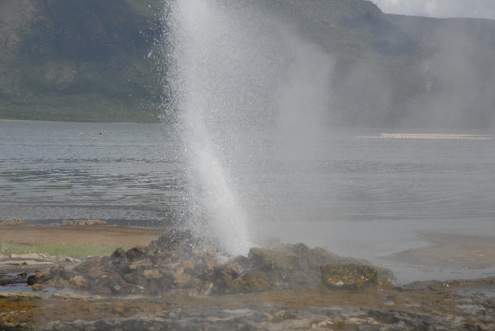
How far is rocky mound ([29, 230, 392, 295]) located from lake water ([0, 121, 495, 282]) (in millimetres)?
5480

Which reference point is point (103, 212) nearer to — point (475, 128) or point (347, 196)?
A: point (347, 196)

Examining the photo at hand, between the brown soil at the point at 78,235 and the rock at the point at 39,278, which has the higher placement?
the rock at the point at 39,278

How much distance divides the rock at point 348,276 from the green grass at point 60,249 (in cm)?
758

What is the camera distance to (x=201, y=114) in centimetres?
2580

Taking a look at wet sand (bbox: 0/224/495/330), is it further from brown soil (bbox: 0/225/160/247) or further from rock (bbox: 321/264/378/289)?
brown soil (bbox: 0/225/160/247)

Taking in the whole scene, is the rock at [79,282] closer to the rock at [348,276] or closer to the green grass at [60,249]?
the green grass at [60,249]

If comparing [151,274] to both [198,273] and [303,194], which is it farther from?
[303,194]

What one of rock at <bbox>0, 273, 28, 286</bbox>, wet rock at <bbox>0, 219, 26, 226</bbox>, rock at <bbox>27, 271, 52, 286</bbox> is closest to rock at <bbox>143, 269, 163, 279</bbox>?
rock at <bbox>27, 271, 52, 286</bbox>

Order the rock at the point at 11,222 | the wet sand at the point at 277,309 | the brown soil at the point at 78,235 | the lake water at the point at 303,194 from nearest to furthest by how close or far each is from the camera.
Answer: the wet sand at the point at 277,309 → the brown soil at the point at 78,235 → the lake water at the point at 303,194 → the rock at the point at 11,222

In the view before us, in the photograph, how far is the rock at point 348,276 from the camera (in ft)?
58.0

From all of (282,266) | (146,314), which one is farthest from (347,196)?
(146,314)

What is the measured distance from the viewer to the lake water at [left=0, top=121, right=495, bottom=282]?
29736 mm

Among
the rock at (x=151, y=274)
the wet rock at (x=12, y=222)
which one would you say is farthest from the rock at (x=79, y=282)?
the wet rock at (x=12, y=222)

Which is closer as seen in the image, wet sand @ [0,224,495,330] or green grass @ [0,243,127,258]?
wet sand @ [0,224,495,330]
